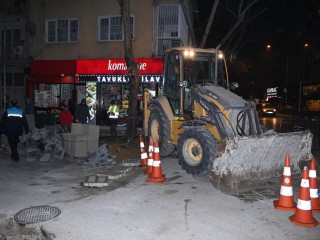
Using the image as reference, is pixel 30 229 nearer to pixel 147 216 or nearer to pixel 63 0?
pixel 147 216

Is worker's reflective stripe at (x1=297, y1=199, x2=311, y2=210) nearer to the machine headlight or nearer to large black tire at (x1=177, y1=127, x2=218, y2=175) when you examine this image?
large black tire at (x1=177, y1=127, x2=218, y2=175)

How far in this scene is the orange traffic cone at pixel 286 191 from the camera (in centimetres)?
622

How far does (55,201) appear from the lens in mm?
6875

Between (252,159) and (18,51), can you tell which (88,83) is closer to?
(18,51)

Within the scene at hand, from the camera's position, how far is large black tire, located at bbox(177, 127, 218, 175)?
788cm

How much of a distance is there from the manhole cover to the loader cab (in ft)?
14.5

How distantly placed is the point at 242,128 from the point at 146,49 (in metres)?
12.4

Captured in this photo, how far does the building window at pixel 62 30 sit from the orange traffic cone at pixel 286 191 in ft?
57.0

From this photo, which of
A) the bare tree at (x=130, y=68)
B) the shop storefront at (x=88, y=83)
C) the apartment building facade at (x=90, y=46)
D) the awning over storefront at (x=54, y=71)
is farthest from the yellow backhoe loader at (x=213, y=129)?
the awning over storefront at (x=54, y=71)

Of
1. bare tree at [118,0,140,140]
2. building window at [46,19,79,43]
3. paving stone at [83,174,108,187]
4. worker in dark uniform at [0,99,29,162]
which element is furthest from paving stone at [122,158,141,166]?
building window at [46,19,79,43]

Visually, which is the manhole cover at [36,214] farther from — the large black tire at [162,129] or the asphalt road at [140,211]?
the large black tire at [162,129]

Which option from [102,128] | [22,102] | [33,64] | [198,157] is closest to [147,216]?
[198,157]

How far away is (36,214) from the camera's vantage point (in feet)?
20.0

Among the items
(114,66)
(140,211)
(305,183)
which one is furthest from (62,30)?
(305,183)
